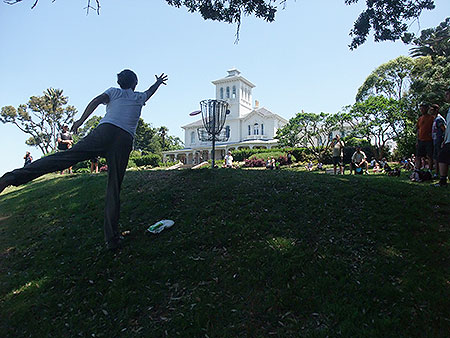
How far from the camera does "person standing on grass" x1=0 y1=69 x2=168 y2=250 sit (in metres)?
3.86

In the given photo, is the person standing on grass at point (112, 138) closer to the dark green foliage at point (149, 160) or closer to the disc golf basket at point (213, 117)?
the disc golf basket at point (213, 117)

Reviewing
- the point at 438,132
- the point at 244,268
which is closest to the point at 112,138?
the point at 244,268

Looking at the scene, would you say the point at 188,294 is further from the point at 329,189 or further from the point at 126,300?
the point at 329,189

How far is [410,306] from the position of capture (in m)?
2.95

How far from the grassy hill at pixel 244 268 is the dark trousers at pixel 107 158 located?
0.69 meters

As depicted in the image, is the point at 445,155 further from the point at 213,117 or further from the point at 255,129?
the point at 255,129

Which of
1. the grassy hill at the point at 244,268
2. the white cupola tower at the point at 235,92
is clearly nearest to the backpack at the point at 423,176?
the grassy hill at the point at 244,268

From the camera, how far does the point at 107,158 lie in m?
4.14

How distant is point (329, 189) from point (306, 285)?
3502mm

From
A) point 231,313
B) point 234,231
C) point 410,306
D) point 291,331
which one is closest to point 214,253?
point 234,231

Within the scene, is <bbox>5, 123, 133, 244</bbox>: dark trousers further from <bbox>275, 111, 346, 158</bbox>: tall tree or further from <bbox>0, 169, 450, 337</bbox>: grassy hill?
<bbox>275, 111, 346, 158</bbox>: tall tree

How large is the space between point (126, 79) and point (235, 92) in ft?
170

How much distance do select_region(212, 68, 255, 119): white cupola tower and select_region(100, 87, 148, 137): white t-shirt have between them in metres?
48.6

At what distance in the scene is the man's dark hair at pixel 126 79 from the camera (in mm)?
4266
